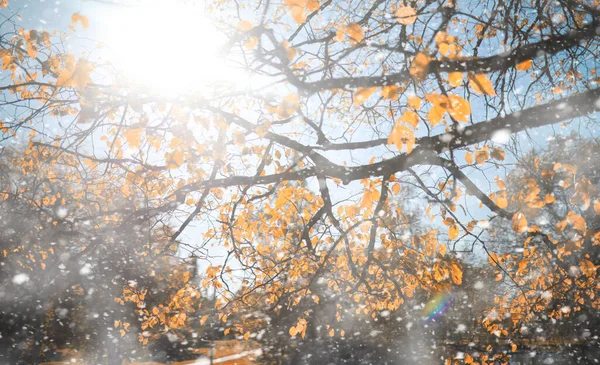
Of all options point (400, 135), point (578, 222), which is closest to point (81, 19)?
point (400, 135)

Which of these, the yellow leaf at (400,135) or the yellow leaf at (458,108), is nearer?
the yellow leaf at (458,108)

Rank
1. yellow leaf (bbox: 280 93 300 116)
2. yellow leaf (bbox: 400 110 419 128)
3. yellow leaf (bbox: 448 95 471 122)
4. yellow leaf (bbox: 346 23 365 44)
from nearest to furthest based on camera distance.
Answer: yellow leaf (bbox: 448 95 471 122) < yellow leaf (bbox: 400 110 419 128) < yellow leaf (bbox: 346 23 365 44) < yellow leaf (bbox: 280 93 300 116)

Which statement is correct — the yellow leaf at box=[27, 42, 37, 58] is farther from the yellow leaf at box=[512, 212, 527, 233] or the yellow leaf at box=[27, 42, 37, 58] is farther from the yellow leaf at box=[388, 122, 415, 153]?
the yellow leaf at box=[512, 212, 527, 233]

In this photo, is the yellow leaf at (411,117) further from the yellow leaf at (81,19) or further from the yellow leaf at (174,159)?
the yellow leaf at (81,19)

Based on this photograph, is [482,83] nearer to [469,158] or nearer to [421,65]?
[421,65]

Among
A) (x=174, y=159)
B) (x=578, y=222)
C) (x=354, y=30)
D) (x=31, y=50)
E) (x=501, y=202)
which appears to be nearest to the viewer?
(x=354, y=30)

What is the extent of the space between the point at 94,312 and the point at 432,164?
20342 mm

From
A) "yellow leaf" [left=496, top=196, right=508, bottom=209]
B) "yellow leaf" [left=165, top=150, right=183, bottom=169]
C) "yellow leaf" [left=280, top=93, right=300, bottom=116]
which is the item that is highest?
"yellow leaf" [left=280, top=93, right=300, bottom=116]

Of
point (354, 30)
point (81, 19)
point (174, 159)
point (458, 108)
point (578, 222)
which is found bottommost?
point (578, 222)

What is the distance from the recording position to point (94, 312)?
18703 millimetres

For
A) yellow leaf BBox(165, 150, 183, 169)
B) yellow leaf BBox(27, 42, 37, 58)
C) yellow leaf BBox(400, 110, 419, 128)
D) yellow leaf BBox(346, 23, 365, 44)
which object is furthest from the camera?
yellow leaf BBox(27, 42, 37, 58)

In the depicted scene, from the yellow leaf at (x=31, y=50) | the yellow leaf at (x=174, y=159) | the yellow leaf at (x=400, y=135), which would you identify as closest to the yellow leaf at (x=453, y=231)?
the yellow leaf at (x=400, y=135)

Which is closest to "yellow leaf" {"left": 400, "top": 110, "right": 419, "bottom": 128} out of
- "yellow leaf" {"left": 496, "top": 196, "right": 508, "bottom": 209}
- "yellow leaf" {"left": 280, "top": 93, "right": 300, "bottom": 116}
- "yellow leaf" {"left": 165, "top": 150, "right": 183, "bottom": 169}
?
"yellow leaf" {"left": 280, "top": 93, "right": 300, "bottom": 116}

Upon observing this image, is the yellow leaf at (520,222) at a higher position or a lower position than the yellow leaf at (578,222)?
higher
